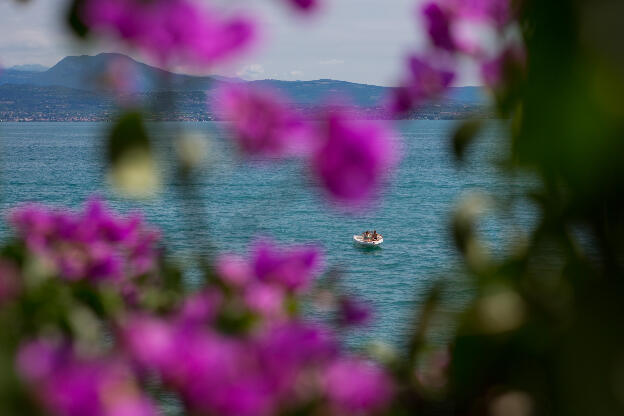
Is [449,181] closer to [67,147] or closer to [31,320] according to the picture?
[67,147]

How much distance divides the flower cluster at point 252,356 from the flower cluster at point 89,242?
1.16 ft

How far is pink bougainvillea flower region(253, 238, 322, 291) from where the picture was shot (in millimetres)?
1209

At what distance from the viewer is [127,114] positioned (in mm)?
1017

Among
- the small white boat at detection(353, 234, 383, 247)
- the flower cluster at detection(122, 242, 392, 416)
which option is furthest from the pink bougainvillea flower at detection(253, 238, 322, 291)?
the small white boat at detection(353, 234, 383, 247)

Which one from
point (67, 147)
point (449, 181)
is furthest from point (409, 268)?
point (67, 147)

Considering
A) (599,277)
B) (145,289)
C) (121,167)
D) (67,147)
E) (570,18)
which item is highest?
(570,18)

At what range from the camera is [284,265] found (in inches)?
47.9

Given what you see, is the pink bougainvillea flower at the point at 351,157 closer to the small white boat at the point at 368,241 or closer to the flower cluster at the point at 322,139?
the flower cluster at the point at 322,139

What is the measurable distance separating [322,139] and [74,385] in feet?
1.27

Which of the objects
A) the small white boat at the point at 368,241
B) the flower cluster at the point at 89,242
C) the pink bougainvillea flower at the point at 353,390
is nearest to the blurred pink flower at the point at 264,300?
the pink bougainvillea flower at the point at 353,390

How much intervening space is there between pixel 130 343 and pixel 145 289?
0.62 meters

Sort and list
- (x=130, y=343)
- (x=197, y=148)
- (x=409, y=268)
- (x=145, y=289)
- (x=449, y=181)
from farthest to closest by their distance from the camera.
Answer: (x=449, y=181)
(x=409, y=268)
(x=145, y=289)
(x=197, y=148)
(x=130, y=343)

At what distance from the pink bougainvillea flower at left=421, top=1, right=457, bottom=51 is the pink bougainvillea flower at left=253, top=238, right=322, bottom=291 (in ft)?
1.23

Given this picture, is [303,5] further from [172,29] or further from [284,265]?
[284,265]
